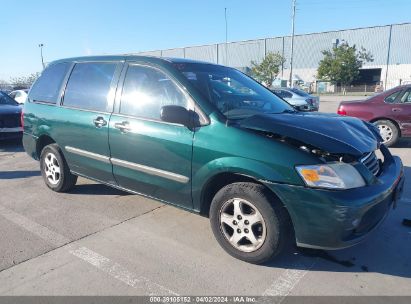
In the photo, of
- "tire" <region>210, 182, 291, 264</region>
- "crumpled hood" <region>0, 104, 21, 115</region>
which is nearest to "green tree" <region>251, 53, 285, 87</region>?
"crumpled hood" <region>0, 104, 21, 115</region>

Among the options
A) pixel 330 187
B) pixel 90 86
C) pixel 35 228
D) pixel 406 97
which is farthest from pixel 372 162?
pixel 406 97

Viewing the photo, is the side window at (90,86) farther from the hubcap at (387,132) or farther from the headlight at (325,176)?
the hubcap at (387,132)

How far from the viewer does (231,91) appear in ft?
12.9

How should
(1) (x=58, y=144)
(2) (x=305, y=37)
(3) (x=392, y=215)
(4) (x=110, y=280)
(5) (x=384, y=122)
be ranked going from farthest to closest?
1. (2) (x=305, y=37)
2. (5) (x=384, y=122)
3. (1) (x=58, y=144)
4. (3) (x=392, y=215)
5. (4) (x=110, y=280)

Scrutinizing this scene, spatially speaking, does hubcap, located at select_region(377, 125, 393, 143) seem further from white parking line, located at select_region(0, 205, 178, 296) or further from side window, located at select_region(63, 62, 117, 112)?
white parking line, located at select_region(0, 205, 178, 296)

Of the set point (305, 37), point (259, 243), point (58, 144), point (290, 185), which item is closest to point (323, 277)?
point (259, 243)

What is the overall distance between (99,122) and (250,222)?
2.17 metres

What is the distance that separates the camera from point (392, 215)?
4.21 metres

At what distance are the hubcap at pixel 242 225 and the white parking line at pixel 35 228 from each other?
1.69 meters

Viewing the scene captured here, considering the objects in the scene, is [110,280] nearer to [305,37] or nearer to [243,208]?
[243,208]

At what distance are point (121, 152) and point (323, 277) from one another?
2411 mm

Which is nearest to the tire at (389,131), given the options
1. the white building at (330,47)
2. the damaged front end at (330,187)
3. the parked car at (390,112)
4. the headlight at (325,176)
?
the parked car at (390,112)

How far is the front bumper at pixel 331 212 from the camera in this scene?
8.92ft

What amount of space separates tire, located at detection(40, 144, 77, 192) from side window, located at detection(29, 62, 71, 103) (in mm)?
712
